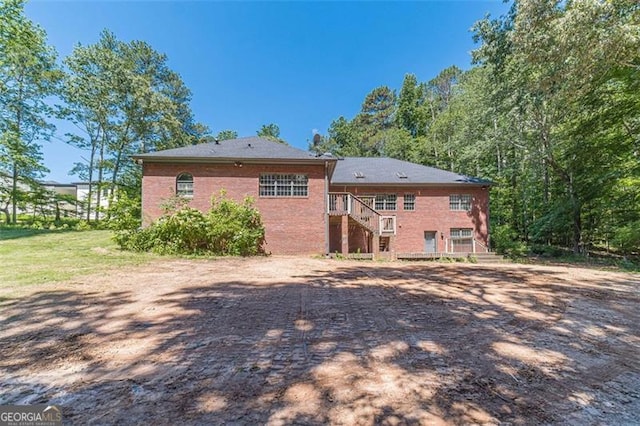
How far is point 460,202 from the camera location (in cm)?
1627

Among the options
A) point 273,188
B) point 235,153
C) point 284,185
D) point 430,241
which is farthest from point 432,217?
point 235,153

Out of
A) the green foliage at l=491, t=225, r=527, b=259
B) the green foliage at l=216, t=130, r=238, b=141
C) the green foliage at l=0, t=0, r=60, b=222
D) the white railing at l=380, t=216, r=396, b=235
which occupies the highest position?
the green foliage at l=216, t=130, r=238, b=141

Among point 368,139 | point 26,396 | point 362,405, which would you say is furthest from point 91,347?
point 368,139

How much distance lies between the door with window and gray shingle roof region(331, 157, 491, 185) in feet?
10.2

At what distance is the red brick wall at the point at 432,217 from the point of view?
16062 mm

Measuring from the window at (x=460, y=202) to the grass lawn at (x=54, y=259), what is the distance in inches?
622

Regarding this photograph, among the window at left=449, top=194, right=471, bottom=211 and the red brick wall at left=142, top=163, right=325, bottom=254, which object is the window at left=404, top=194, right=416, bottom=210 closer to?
the window at left=449, top=194, right=471, bottom=211

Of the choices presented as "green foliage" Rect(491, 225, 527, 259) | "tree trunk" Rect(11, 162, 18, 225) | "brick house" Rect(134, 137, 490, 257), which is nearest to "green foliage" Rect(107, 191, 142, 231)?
"brick house" Rect(134, 137, 490, 257)

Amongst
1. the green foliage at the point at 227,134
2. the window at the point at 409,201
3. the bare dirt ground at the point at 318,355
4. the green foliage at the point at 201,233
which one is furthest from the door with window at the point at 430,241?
the green foliage at the point at 227,134

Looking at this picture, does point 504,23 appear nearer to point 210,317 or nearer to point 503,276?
point 503,276

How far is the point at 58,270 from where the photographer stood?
21.1 feet

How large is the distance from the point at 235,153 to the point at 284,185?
265 cm

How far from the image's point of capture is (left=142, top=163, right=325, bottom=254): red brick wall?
1144 centimetres

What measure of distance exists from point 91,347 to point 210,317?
4.25 ft
